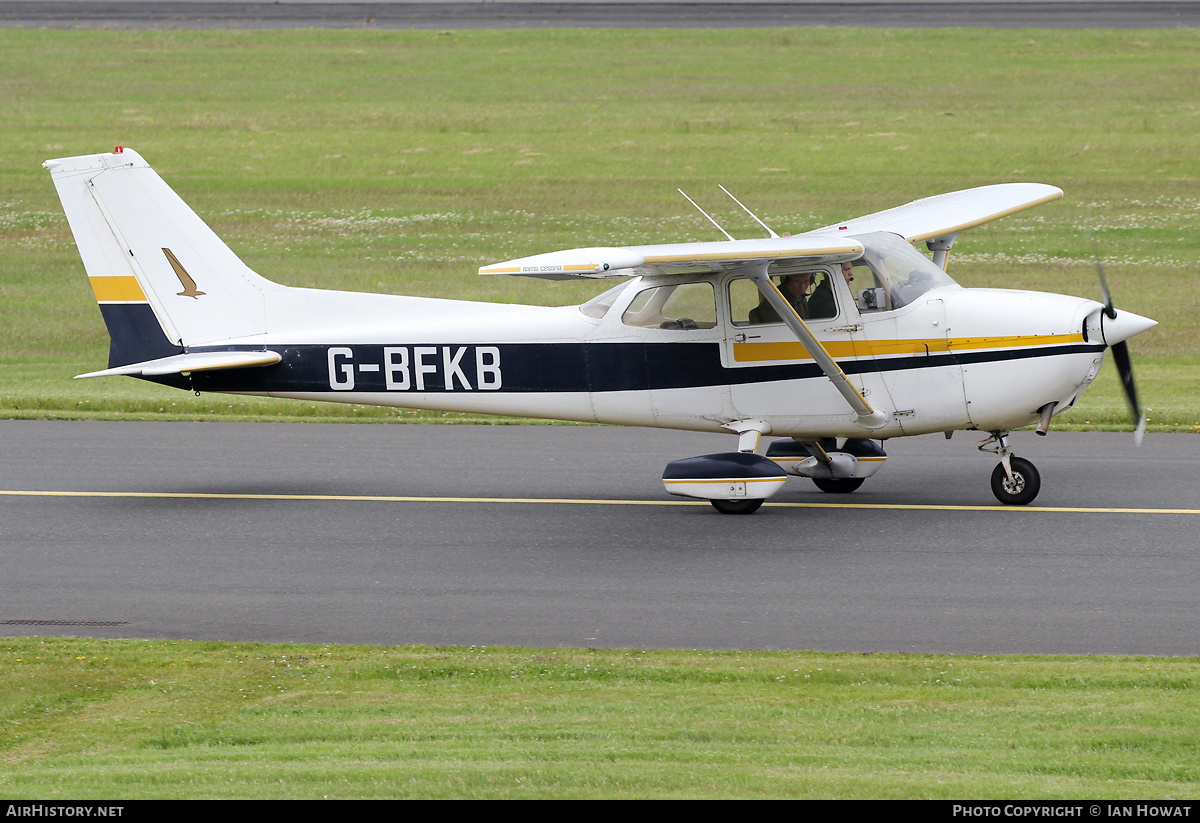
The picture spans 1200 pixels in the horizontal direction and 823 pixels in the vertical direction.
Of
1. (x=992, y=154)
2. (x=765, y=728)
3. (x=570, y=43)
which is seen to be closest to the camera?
(x=765, y=728)

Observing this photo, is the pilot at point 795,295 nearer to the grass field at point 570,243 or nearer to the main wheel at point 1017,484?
the main wheel at point 1017,484

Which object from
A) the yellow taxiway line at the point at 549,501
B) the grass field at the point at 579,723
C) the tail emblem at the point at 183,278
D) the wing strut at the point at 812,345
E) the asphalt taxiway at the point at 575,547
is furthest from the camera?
the tail emblem at the point at 183,278

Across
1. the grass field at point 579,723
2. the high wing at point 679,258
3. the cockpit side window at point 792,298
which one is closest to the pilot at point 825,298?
the cockpit side window at point 792,298

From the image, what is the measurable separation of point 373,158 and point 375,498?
2160 centimetres

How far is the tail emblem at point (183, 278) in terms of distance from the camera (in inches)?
513

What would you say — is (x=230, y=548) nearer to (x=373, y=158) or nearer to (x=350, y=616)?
(x=350, y=616)

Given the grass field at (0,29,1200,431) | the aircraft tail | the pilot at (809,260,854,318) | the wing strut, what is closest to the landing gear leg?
the wing strut

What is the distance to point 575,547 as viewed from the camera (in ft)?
37.0

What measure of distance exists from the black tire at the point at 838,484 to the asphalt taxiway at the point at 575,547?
16 cm

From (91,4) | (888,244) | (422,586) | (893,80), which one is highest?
(91,4)

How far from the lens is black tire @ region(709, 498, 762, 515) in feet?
39.8

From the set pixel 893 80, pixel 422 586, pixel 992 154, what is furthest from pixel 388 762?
pixel 893 80

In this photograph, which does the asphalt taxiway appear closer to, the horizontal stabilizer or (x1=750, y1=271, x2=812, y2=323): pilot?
the horizontal stabilizer

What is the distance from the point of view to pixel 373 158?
3334 centimetres
